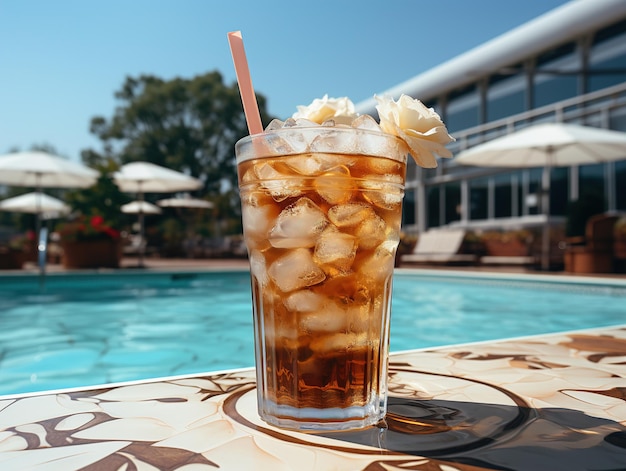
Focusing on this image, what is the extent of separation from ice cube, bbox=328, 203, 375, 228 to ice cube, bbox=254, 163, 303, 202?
0.09m

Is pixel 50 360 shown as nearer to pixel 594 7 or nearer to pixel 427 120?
pixel 427 120

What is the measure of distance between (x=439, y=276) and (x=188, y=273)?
5.08 meters

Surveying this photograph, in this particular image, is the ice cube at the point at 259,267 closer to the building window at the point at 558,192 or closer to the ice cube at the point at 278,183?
the ice cube at the point at 278,183

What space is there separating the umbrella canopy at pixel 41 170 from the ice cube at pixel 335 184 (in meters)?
12.4

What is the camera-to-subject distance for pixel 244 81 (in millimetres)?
1386

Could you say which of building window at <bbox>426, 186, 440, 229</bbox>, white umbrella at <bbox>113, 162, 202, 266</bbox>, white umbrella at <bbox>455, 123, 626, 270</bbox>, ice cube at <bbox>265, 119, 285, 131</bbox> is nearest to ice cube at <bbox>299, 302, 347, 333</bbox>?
ice cube at <bbox>265, 119, 285, 131</bbox>

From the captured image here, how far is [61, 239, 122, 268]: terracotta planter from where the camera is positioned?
42.5 feet

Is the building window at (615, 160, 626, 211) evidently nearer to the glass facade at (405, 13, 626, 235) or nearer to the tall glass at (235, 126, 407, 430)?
the glass facade at (405, 13, 626, 235)

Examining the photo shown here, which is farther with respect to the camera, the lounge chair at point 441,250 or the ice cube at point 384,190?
the lounge chair at point 441,250

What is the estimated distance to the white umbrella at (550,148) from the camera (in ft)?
32.8

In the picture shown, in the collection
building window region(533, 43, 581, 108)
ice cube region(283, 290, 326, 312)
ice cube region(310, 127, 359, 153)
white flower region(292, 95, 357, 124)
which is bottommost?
ice cube region(283, 290, 326, 312)

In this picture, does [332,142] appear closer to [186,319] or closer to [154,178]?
[186,319]

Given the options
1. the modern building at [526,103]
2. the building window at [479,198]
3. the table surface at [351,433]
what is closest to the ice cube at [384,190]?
the table surface at [351,433]

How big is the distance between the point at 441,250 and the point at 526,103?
663 centimetres
